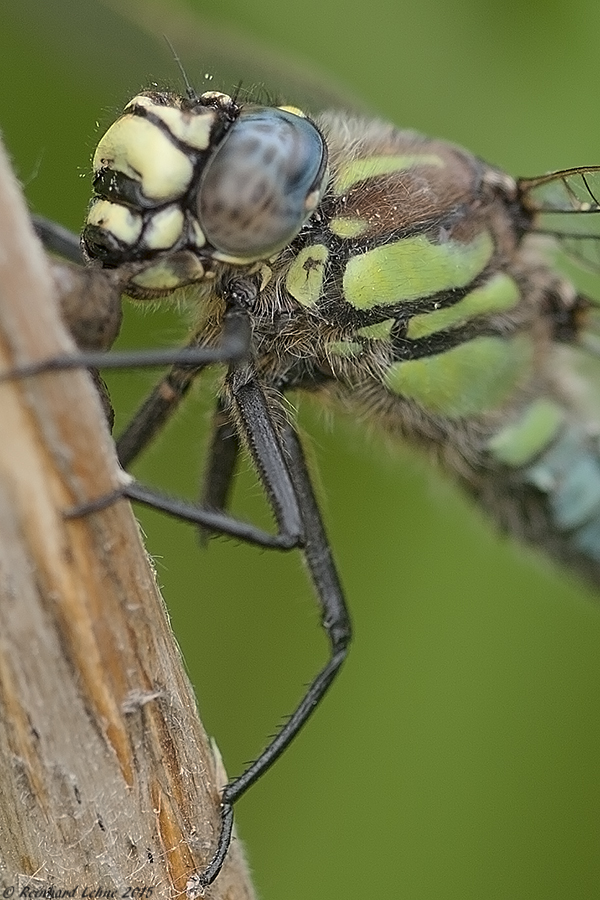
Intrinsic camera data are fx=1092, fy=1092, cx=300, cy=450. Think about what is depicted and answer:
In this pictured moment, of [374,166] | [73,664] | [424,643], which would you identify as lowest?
[424,643]

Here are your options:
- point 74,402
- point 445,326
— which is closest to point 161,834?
point 74,402

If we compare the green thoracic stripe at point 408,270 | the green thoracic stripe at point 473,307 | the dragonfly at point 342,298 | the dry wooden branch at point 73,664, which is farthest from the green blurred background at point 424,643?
the dry wooden branch at point 73,664

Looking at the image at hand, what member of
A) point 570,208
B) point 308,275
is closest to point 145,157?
point 308,275

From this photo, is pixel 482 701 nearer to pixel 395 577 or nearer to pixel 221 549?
pixel 395 577

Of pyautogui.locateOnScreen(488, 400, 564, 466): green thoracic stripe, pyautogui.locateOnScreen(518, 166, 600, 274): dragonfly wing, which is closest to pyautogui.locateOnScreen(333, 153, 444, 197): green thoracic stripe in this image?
pyautogui.locateOnScreen(518, 166, 600, 274): dragonfly wing

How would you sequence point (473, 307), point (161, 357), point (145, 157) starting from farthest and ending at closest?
1. point (473, 307)
2. point (145, 157)
3. point (161, 357)

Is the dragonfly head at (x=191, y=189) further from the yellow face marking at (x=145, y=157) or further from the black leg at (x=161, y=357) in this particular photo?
the black leg at (x=161, y=357)

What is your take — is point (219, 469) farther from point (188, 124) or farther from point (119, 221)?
point (188, 124)

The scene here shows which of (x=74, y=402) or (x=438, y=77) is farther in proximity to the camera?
(x=438, y=77)
